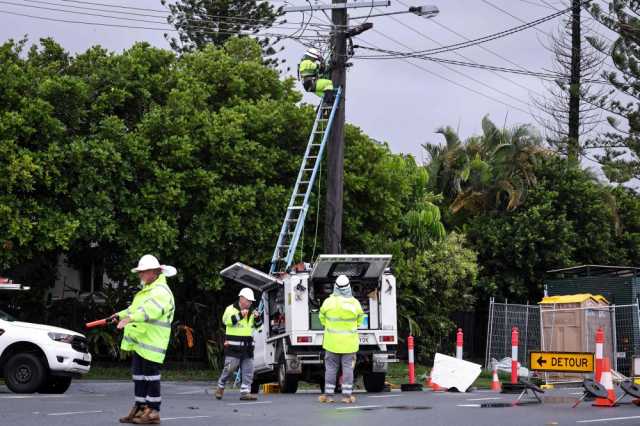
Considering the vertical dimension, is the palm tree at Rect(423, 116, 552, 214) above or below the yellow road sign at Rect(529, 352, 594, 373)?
above

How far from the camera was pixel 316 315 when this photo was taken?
19.2 metres

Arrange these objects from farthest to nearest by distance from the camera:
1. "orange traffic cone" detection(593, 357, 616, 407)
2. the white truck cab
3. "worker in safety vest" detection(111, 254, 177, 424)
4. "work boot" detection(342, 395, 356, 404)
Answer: the white truck cab, "work boot" detection(342, 395, 356, 404), "orange traffic cone" detection(593, 357, 616, 407), "worker in safety vest" detection(111, 254, 177, 424)

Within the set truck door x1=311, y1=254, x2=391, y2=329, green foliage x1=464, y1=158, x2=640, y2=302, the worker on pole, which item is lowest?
truck door x1=311, y1=254, x2=391, y2=329

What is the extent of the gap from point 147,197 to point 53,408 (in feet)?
39.8

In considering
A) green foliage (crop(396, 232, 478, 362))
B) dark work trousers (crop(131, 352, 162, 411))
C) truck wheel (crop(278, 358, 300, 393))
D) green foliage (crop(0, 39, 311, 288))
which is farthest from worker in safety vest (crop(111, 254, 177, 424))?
green foliage (crop(396, 232, 478, 362))

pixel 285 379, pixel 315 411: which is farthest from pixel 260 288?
pixel 315 411

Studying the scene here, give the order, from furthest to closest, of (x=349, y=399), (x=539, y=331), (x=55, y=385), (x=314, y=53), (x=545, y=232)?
(x=545, y=232), (x=539, y=331), (x=314, y=53), (x=55, y=385), (x=349, y=399)

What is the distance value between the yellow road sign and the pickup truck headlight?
7.59m

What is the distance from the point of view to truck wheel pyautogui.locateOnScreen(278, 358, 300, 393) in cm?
1912

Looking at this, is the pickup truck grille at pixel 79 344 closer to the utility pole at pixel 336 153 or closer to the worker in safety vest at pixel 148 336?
the utility pole at pixel 336 153

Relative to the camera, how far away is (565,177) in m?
40.1

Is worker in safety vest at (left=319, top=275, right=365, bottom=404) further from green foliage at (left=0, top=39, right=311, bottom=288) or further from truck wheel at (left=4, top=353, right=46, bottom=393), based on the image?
green foliage at (left=0, top=39, right=311, bottom=288)

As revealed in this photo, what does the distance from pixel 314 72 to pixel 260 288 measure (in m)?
6.52

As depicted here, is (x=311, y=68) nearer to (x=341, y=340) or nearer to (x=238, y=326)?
(x=238, y=326)
